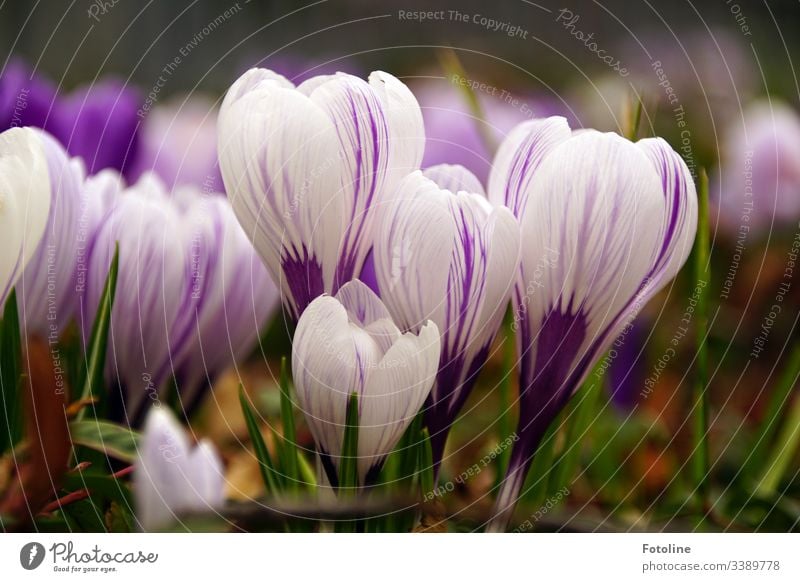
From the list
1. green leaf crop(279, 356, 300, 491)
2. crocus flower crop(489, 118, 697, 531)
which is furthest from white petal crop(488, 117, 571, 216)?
green leaf crop(279, 356, 300, 491)

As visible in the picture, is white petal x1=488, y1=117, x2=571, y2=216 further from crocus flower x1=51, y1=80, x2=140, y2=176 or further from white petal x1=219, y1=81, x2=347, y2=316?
crocus flower x1=51, y1=80, x2=140, y2=176

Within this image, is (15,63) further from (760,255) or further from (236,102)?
(760,255)

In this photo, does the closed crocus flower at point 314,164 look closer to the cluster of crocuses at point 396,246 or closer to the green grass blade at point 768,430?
the cluster of crocuses at point 396,246

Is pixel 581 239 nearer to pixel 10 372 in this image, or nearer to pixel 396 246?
pixel 396 246

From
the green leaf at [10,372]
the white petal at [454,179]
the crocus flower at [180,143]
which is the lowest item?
the green leaf at [10,372]

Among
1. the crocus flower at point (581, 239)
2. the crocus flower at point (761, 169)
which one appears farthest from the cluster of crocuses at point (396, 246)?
the crocus flower at point (761, 169)

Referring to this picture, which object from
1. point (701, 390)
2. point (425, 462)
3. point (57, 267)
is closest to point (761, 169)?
point (701, 390)

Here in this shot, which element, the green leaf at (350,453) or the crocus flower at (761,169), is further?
the crocus flower at (761,169)
